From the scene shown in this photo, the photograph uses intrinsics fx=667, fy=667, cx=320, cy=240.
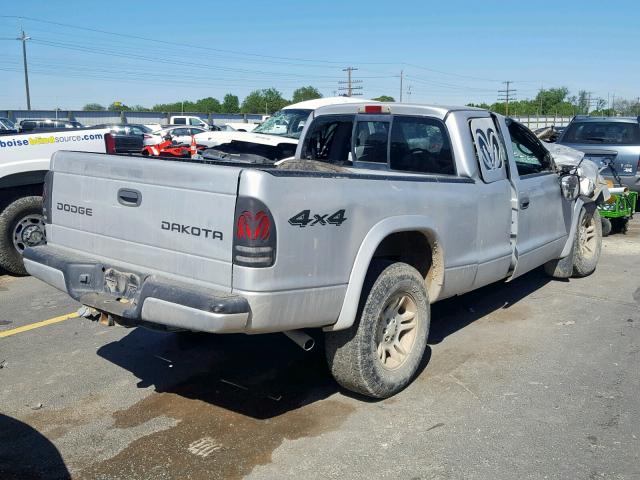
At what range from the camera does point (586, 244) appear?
771 cm

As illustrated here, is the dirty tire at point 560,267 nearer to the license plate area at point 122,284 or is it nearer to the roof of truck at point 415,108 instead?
the roof of truck at point 415,108

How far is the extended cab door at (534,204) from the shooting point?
562 centimetres

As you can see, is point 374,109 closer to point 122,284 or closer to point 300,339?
point 300,339

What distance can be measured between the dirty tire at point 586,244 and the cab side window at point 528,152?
1013 mm

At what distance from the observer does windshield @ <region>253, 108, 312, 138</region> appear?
13.8m

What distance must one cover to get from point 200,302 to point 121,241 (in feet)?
2.91

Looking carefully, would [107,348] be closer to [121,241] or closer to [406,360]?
[121,241]

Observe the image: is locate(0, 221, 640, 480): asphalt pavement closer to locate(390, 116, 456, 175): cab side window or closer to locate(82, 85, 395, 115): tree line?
locate(390, 116, 456, 175): cab side window

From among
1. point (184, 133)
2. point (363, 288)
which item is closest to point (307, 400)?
point (363, 288)

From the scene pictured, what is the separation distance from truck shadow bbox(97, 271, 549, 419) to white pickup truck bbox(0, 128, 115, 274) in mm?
2684

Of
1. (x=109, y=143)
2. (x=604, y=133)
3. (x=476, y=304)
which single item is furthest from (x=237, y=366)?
(x=604, y=133)

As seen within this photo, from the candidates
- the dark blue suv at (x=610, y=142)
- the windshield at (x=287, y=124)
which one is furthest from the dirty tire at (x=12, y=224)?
the dark blue suv at (x=610, y=142)

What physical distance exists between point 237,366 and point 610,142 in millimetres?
10363

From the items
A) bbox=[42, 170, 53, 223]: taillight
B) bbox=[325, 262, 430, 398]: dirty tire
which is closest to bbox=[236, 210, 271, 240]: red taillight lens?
bbox=[325, 262, 430, 398]: dirty tire
